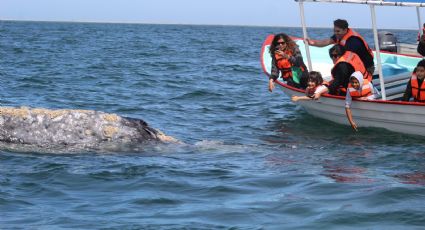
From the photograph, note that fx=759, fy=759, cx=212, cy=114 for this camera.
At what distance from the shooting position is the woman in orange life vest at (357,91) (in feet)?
41.4

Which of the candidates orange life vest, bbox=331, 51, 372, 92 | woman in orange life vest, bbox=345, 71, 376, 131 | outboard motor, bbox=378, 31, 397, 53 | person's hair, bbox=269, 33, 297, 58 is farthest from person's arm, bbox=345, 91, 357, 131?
outboard motor, bbox=378, 31, 397, 53

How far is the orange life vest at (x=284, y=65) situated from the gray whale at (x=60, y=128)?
4.94 metres

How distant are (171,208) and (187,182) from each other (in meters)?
1.17

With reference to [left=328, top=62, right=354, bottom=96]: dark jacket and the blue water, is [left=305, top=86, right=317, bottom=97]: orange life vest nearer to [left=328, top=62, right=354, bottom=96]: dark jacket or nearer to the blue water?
[left=328, top=62, right=354, bottom=96]: dark jacket

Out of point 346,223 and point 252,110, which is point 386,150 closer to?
point 346,223

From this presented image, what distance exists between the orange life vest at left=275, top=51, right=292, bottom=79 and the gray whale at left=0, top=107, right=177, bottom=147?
4944 mm

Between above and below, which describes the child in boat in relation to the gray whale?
below

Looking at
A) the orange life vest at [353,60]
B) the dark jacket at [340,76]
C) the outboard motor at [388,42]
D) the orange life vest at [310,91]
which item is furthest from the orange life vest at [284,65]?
the outboard motor at [388,42]

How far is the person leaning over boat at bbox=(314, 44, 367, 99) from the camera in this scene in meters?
13.0

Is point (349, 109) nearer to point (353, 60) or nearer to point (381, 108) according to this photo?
point (381, 108)

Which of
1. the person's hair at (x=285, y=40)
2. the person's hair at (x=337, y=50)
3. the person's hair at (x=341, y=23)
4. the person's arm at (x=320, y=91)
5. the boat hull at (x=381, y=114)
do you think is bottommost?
the boat hull at (x=381, y=114)

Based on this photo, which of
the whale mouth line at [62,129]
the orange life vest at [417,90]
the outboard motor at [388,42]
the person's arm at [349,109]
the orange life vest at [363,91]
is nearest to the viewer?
the whale mouth line at [62,129]

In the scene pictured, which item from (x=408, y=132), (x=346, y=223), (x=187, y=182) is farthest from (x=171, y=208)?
(x=408, y=132)

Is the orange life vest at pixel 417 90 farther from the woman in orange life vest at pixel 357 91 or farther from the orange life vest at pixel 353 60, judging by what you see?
the orange life vest at pixel 353 60
